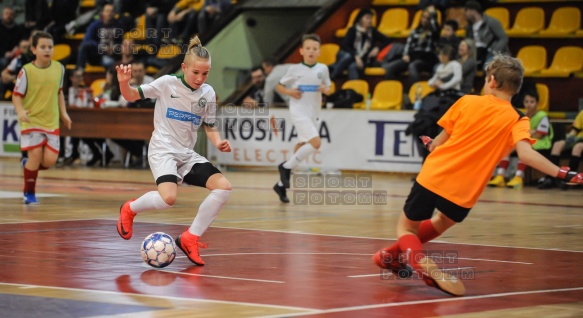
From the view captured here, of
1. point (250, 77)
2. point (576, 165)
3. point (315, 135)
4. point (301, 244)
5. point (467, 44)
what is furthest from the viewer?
point (250, 77)

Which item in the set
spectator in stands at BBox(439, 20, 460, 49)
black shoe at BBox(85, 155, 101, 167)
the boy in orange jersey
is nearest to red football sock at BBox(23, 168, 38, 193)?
the boy in orange jersey

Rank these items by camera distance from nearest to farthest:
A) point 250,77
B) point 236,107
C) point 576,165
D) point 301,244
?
point 301,244 < point 576,165 < point 236,107 < point 250,77

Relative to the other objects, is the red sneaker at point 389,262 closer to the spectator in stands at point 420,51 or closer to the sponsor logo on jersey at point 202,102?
the sponsor logo on jersey at point 202,102

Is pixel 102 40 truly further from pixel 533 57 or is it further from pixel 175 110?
pixel 175 110

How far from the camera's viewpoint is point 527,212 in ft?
44.2

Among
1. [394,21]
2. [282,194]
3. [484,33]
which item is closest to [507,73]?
[282,194]

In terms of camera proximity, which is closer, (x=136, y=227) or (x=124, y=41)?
(x=136, y=227)

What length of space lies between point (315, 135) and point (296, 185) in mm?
2738

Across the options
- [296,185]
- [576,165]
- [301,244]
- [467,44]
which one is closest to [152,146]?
[301,244]

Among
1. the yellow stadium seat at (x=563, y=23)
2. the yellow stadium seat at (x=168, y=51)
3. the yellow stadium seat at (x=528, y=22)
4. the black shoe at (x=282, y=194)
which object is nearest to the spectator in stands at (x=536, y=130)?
the yellow stadium seat at (x=563, y=23)

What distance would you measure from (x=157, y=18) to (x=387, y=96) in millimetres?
6635

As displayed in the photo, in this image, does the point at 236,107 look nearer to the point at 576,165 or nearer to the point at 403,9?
the point at 403,9

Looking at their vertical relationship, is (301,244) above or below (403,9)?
below

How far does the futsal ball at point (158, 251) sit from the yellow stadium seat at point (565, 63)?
540 inches
